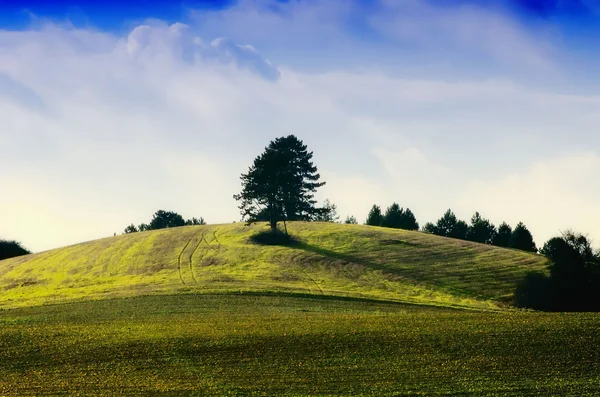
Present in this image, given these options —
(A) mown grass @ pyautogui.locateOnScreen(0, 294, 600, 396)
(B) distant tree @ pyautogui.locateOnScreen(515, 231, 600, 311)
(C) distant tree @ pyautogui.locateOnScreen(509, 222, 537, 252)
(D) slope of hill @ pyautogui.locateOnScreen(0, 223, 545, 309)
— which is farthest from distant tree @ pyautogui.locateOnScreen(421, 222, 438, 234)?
(A) mown grass @ pyautogui.locateOnScreen(0, 294, 600, 396)

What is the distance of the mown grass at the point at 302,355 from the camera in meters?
27.1

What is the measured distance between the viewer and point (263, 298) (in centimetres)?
5638

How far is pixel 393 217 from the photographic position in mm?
133750

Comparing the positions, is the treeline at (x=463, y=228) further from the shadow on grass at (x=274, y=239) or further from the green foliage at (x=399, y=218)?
the shadow on grass at (x=274, y=239)

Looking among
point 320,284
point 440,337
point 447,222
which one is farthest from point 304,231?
point 440,337

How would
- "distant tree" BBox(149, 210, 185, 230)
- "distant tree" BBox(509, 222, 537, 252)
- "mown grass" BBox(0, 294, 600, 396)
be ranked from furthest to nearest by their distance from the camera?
"distant tree" BBox(149, 210, 185, 230)
"distant tree" BBox(509, 222, 537, 252)
"mown grass" BBox(0, 294, 600, 396)

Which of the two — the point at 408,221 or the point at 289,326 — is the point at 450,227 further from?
the point at 289,326

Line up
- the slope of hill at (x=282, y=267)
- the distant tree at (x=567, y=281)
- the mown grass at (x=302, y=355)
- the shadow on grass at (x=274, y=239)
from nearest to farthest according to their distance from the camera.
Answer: the mown grass at (x=302, y=355)
the distant tree at (x=567, y=281)
the slope of hill at (x=282, y=267)
the shadow on grass at (x=274, y=239)

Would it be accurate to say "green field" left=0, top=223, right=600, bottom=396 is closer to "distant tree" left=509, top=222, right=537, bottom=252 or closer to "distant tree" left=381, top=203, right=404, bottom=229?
"distant tree" left=509, top=222, right=537, bottom=252

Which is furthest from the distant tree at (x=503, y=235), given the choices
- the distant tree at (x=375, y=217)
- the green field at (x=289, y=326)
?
the green field at (x=289, y=326)

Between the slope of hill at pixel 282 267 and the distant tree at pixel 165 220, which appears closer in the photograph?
the slope of hill at pixel 282 267

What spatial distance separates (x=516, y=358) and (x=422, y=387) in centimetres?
725

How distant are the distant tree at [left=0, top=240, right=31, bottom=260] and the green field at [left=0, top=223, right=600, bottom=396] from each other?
27087 millimetres

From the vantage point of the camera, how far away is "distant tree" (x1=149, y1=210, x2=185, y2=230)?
147625mm
